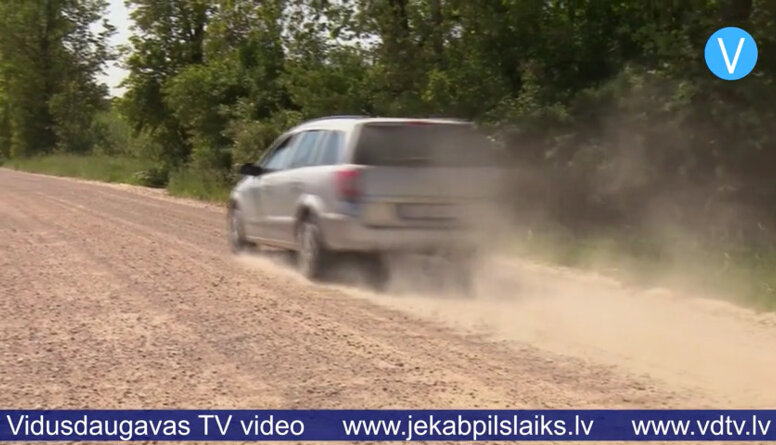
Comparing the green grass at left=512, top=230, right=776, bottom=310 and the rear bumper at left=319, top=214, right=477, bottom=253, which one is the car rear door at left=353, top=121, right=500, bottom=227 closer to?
the rear bumper at left=319, top=214, right=477, bottom=253

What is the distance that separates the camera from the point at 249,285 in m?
10.3

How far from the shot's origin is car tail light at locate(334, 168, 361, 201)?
10.1 m

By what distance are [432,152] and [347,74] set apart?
38.5ft

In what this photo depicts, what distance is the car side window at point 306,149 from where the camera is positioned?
11.3m

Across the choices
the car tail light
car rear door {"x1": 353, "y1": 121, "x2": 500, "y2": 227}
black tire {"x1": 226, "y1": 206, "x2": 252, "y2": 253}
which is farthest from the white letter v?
black tire {"x1": 226, "y1": 206, "x2": 252, "y2": 253}

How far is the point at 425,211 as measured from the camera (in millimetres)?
10172

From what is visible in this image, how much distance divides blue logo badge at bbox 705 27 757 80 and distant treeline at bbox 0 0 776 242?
0.12 meters

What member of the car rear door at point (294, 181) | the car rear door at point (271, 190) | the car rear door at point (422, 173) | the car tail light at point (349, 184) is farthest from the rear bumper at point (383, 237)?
the car rear door at point (271, 190)

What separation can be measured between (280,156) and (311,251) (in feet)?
6.50

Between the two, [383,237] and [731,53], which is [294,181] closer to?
[383,237]

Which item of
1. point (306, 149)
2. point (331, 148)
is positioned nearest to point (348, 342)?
point (331, 148)

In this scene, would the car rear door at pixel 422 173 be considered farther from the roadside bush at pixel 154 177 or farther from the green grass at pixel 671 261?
the roadside bush at pixel 154 177

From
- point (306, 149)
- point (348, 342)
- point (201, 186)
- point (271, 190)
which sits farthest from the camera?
point (201, 186)

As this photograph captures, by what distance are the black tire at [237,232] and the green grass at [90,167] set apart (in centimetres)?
2324
